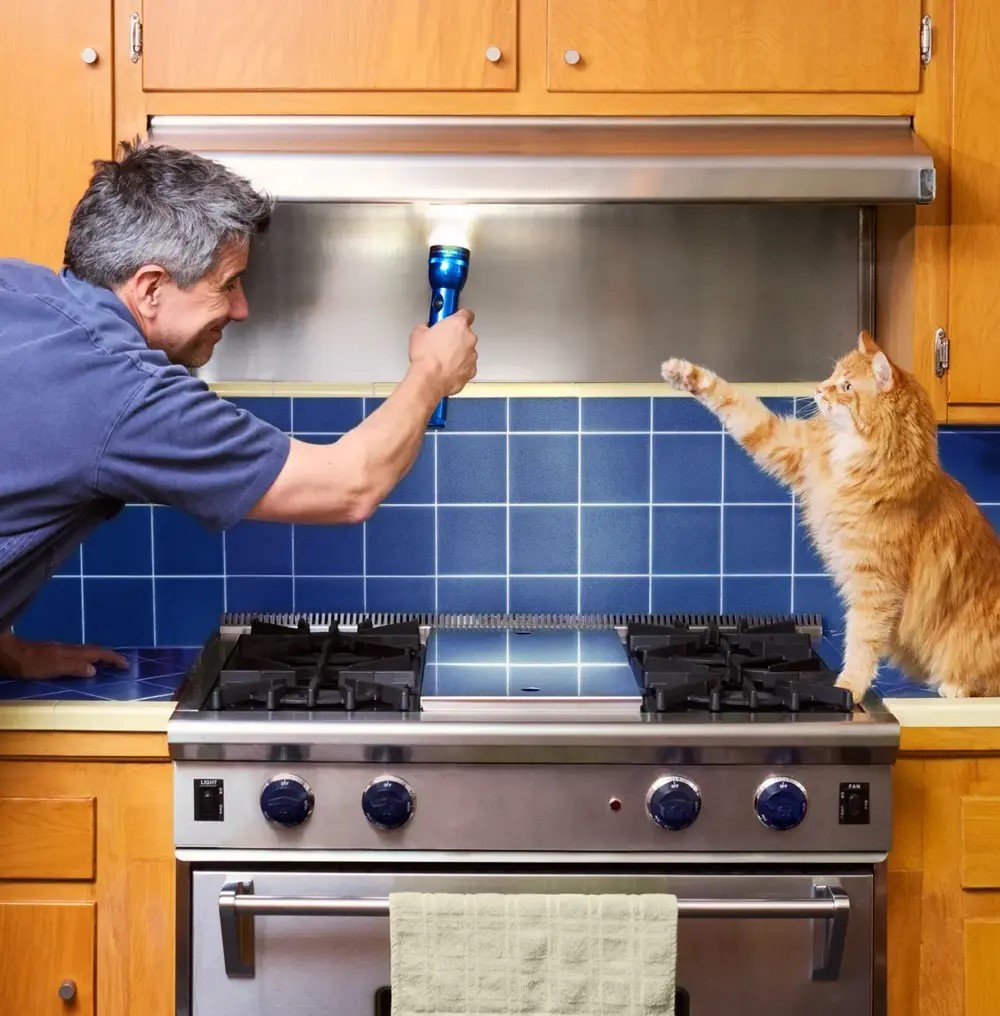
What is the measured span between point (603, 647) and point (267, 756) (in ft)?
2.00

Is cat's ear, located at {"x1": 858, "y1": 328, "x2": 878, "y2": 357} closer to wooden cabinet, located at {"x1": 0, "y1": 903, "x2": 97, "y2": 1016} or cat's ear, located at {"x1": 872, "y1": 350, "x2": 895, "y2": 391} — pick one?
cat's ear, located at {"x1": 872, "y1": 350, "x2": 895, "y2": 391}

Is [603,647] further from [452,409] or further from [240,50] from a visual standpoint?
[240,50]

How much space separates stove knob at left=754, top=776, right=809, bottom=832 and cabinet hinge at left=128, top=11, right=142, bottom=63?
1.33 m

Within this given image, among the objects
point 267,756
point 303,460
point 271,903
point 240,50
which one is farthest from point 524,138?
point 271,903

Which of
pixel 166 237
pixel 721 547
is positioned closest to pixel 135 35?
pixel 166 237

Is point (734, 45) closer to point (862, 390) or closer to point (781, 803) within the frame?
point (862, 390)

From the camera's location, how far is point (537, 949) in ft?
5.27

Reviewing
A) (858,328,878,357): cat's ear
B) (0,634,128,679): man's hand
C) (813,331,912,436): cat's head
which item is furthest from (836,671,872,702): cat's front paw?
(0,634,128,679): man's hand

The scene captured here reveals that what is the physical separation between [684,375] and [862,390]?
0.98 feet

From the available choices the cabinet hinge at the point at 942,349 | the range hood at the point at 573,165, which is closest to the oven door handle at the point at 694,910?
the cabinet hinge at the point at 942,349

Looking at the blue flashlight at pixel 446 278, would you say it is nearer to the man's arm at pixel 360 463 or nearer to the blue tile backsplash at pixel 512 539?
the man's arm at pixel 360 463

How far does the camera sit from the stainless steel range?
5.44 ft

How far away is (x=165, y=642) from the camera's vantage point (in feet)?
7.41

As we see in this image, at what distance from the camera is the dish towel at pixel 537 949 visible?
1607mm
